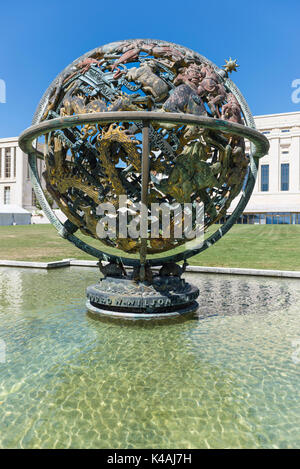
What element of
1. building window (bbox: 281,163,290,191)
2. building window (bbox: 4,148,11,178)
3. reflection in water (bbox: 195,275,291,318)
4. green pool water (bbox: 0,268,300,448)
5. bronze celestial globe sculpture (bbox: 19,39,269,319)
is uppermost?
building window (bbox: 4,148,11,178)

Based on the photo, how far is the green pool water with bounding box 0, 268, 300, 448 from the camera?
2.80m

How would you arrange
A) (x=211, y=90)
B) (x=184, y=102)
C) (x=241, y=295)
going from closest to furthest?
(x=184, y=102) < (x=211, y=90) < (x=241, y=295)

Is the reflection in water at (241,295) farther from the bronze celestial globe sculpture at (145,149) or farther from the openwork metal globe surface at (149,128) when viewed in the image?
the openwork metal globe surface at (149,128)

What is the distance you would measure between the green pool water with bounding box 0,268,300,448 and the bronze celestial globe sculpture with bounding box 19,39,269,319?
75 cm

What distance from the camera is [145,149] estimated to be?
501cm

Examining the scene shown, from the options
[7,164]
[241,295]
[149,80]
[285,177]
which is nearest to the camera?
[149,80]

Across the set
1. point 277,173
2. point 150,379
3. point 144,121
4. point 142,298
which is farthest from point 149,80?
point 277,173

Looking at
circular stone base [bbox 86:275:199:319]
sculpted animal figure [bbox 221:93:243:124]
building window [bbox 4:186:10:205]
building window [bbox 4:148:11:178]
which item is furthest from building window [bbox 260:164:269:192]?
circular stone base [bbox 86:275:199:319]

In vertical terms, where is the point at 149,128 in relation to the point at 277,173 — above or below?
below

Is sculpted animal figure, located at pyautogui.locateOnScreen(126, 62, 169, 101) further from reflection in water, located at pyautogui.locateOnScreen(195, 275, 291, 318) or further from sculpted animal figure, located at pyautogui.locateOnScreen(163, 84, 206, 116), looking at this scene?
reflection in water, located at pyautogui.locateOnScreen(195, 275, 291, 318)

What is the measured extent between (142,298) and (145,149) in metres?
2.44

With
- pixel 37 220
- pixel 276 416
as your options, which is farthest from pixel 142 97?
pixel 37 220

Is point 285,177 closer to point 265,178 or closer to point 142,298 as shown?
point 265,178
